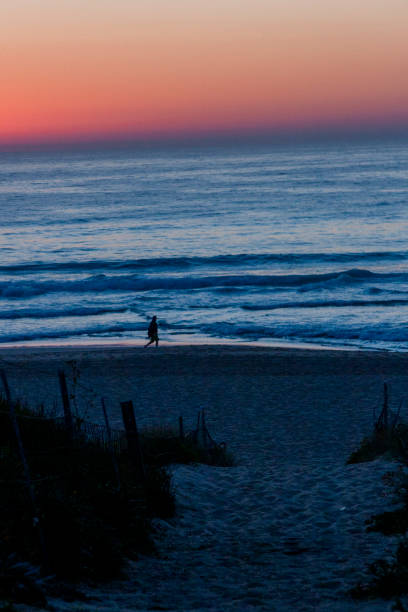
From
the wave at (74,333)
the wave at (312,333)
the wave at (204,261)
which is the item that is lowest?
the wave at (312,333)

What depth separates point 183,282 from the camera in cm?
4188

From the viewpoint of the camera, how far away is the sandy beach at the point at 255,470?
736cm

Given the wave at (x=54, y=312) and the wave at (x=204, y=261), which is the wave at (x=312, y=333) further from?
the wave at (x=204, y=261)

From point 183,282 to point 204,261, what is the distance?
20.4 ft

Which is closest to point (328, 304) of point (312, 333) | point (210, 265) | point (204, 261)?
point (312, 333)

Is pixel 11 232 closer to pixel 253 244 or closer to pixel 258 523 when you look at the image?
pixel 253 244

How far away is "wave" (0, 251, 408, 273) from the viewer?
4650 cm

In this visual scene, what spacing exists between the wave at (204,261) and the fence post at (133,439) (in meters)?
36.2

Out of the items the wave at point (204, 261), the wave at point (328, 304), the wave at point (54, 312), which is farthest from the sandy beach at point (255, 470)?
the wave at point (204, 261)

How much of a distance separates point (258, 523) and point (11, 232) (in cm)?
5633

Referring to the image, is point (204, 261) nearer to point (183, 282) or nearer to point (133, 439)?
point (183, 282)

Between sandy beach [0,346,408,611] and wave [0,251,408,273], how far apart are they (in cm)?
2008

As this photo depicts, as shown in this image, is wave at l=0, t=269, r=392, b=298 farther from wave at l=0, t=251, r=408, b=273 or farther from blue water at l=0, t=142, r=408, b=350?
wave at l=0, t=251, r=408, b=273

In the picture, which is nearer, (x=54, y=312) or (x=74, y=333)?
(x=74, y=333)
